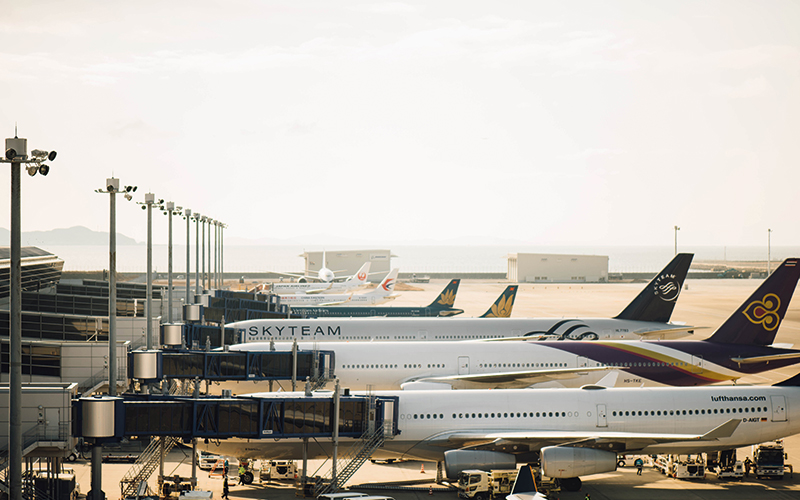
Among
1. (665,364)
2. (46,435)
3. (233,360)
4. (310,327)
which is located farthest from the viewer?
(310,327)

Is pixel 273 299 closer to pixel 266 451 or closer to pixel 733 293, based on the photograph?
pixel 266 451

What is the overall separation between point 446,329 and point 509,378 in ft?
41.8

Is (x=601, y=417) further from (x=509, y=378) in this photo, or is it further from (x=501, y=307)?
(x=501, y=307)

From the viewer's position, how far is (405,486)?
29125 millimetres

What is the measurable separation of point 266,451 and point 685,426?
16100mm

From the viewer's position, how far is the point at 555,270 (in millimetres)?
189000

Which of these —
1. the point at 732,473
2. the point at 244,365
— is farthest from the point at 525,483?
the point at 244,365

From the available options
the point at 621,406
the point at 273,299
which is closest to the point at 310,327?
the point at 621,406

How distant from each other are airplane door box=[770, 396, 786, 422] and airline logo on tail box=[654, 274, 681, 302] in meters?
19.9

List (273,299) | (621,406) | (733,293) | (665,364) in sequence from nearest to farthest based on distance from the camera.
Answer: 1. (621,406)
2. (665,364)
3. (273,299)
4. (733,293)

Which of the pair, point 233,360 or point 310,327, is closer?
point 233,360

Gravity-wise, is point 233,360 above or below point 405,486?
above

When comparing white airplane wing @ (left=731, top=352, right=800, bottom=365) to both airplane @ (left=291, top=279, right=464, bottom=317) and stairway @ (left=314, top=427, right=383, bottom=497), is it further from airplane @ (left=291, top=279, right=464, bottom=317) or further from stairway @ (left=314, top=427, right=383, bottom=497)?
airplane @ (left=291, top=279, right=464, bottom=317)

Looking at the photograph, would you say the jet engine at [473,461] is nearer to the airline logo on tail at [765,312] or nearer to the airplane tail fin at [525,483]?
the airplane tail fin at [525,483]
